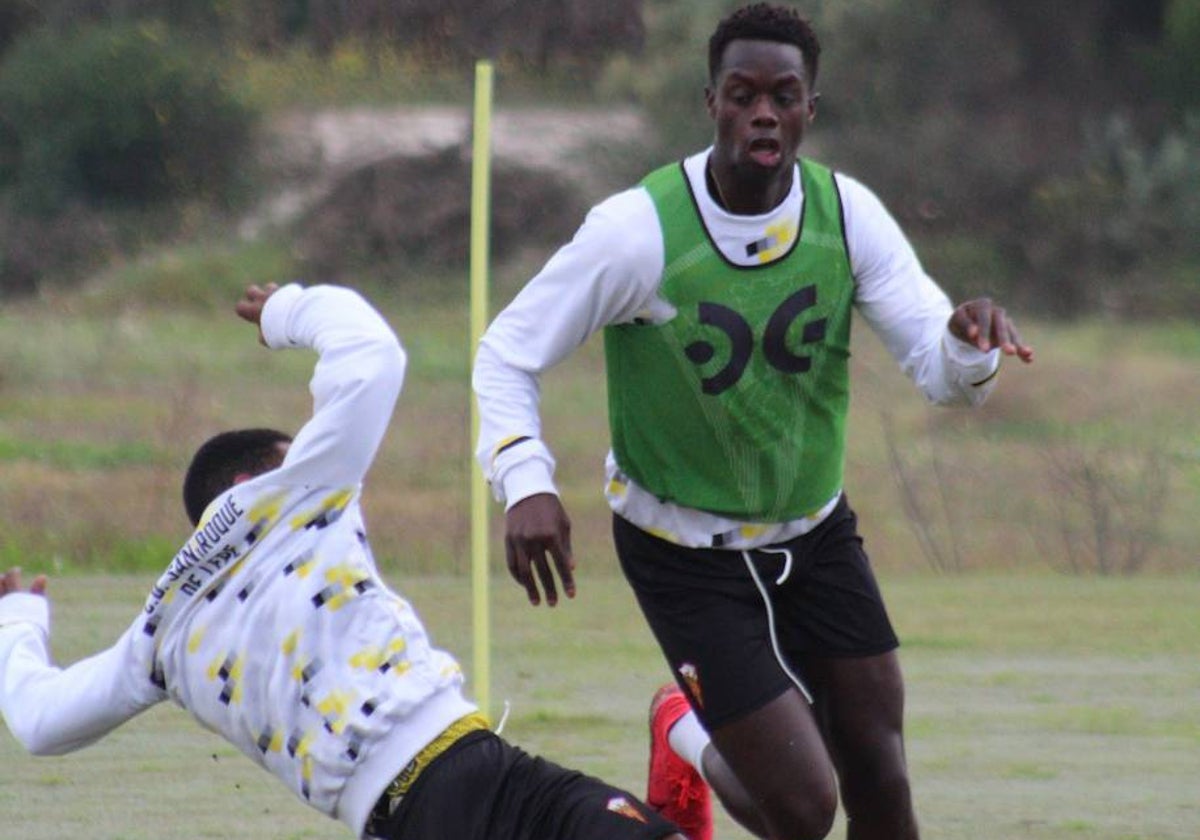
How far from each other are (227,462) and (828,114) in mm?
30319

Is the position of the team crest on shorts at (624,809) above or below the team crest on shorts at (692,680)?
below

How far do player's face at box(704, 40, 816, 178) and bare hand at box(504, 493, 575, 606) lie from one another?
2.92 feet

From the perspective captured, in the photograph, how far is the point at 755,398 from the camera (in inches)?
207

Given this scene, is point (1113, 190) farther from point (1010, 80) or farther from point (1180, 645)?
point (1180, 645)

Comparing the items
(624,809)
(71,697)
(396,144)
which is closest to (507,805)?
(624,809)

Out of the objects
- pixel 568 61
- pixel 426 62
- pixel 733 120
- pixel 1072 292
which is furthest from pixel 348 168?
pixel 733 120

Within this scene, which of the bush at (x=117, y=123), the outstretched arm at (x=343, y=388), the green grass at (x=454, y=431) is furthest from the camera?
the bush at (x=117, y=123)

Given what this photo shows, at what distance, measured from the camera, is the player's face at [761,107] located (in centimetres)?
515

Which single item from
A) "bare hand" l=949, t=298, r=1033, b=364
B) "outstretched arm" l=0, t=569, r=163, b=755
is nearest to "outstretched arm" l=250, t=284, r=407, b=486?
"outstretched arm" l=0, t=569, r=163, b=755

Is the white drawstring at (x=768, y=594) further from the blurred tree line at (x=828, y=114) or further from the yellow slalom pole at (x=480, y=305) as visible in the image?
the blurred tree line at (x=828, y=114)

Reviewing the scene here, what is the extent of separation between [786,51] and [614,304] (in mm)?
666

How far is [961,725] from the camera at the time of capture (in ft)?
29.6

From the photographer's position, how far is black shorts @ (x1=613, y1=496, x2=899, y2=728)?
5305 mm

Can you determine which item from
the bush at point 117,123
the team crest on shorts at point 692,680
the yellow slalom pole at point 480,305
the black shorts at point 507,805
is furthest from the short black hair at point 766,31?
the bush at point 117,123
